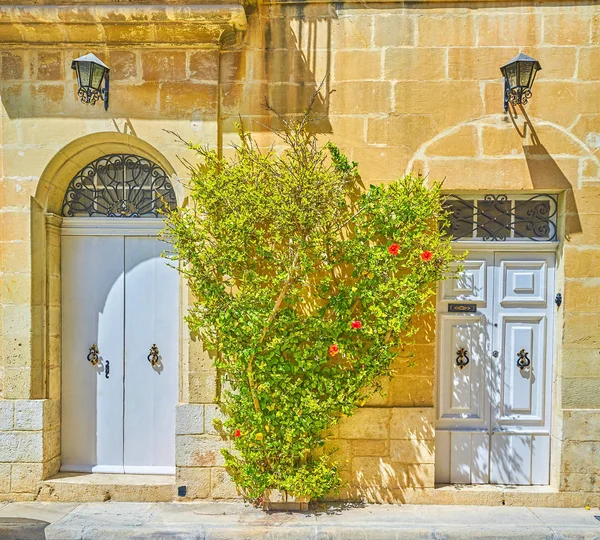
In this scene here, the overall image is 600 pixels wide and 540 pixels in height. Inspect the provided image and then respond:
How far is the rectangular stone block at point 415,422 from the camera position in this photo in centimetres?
459

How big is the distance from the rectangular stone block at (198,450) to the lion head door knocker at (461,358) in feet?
7.65

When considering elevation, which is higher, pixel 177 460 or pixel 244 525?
pixel 177 460

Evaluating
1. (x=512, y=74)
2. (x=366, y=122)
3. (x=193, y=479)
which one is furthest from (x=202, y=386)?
(x=512, y=74)

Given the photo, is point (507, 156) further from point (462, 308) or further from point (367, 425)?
point (367, 425)

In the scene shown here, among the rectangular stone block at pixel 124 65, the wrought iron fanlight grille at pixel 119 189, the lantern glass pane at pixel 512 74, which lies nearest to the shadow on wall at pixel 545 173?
the lantern glass pane at pixel 512 74

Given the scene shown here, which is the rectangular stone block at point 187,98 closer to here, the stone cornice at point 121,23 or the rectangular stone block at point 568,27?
the stone cornice at point 121,23

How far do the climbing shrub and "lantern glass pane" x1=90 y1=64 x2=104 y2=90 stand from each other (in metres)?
1.11

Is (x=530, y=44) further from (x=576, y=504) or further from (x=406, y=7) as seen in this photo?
(x=576, y=504)

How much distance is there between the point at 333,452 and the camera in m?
4.54

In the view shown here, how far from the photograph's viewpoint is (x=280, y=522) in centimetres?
427

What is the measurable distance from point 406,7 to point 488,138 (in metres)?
1.42

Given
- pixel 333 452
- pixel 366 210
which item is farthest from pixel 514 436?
pixel 366 210

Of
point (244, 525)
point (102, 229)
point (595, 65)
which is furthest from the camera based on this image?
point (102, 229)

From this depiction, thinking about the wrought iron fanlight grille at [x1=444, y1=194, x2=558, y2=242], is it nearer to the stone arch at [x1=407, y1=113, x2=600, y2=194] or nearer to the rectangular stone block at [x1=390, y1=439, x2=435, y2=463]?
the stone arch at [x1=407, y1=113, x2=600, y2=194]
